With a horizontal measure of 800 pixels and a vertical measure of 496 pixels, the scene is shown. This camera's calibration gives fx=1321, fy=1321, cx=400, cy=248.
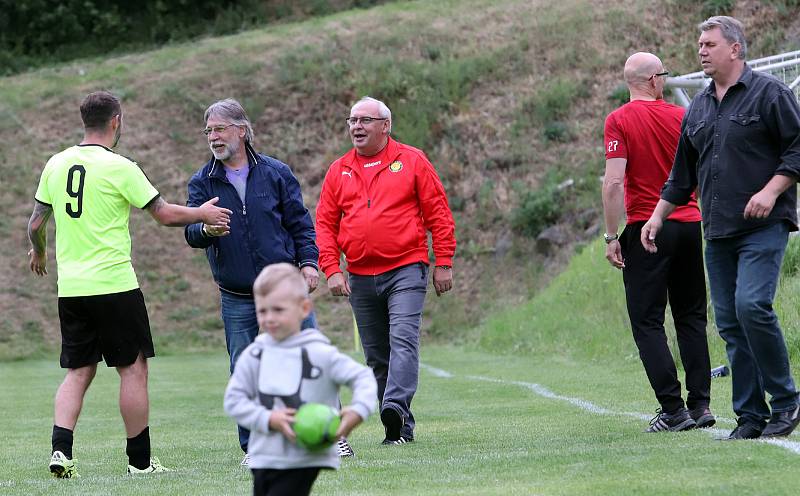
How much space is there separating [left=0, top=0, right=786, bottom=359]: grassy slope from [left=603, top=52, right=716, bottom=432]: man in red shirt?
1963cm

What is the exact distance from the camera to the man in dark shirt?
728cm

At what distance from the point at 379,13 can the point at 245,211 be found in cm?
3419

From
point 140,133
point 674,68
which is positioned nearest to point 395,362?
point 674,68

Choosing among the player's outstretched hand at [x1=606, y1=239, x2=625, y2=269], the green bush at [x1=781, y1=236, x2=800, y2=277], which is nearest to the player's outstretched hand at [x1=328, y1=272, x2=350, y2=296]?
the player's outstretched hand at [x1=606, y1=239, x2=625, y2=269]

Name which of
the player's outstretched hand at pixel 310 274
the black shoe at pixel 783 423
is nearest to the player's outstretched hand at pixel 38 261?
the player's outstretched hand at pixel 310 274

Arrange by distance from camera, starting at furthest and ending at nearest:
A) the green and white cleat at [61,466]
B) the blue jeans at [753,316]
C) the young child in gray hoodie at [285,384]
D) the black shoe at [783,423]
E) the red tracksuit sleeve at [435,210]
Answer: the red tracksuit sleeve at [435,210] → the green and white cleat at [61,466] → the black shoe at [783,423] → the blue jeans at [753,316] → the young child in gray hoodie at [285,384]

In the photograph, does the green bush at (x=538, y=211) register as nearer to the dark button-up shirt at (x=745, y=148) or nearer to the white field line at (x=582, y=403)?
the white field line at (x=582, y=403)

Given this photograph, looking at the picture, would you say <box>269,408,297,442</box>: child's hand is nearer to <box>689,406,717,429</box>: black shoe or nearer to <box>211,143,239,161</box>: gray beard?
<box>211,143,239,161</box>: gray beard

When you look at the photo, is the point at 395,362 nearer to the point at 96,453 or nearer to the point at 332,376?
the point at 96,453

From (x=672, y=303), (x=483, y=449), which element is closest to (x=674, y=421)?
(x=672, y=303)

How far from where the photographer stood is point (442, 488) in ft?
21.4

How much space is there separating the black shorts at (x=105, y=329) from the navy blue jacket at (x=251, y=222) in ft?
2.16

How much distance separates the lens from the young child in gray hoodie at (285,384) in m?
4.66

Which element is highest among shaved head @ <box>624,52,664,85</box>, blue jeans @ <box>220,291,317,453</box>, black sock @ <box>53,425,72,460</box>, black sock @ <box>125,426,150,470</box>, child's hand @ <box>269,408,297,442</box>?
shaved head @ <box>624,52,664,85</box>
